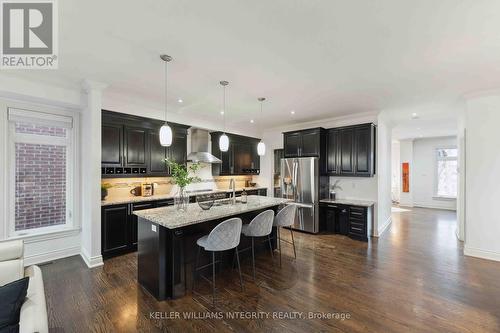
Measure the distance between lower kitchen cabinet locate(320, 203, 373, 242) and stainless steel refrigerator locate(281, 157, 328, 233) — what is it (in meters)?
0.29

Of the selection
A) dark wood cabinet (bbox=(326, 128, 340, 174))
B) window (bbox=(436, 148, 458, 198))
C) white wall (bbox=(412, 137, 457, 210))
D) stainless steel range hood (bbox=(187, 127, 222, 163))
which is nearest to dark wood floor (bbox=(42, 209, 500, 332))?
dark wood cabinet (bbox=(326, 128, 340, 174))

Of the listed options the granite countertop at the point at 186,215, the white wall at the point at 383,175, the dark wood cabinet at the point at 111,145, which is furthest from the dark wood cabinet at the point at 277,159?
the dark wood cabinet at the point at 111,145

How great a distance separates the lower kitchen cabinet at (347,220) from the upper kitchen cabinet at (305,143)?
135 cm

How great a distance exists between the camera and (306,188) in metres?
5.36

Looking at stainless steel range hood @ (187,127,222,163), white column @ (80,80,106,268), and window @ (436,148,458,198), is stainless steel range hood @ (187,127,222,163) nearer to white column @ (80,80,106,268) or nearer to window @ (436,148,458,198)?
white column @ (80,80,106,268)

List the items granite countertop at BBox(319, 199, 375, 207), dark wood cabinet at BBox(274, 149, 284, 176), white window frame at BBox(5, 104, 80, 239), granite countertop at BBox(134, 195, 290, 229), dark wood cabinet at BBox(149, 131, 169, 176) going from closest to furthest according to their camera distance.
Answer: granite countertop at BBox(134, 195, 290, 229)
white window frame at BBox(5, 104, 80, 239)
dark wood cabinet at BBox(149, 131, 169, 176)
granite countertop at BBox(319, 199, 375, 207)
dark wood cabinet at BBox(274, 149, 284, 176)

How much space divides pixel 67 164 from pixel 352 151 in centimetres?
586

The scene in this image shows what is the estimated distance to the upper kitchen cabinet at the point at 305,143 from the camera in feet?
18.0

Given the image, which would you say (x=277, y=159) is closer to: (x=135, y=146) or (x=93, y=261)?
(x=135, y=146)

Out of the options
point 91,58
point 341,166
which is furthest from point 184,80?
point 341,166

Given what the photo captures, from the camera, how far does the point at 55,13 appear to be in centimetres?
196

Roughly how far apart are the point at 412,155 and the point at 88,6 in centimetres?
1078

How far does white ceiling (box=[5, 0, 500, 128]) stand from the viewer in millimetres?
1882

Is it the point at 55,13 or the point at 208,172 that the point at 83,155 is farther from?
the point at 208,172
